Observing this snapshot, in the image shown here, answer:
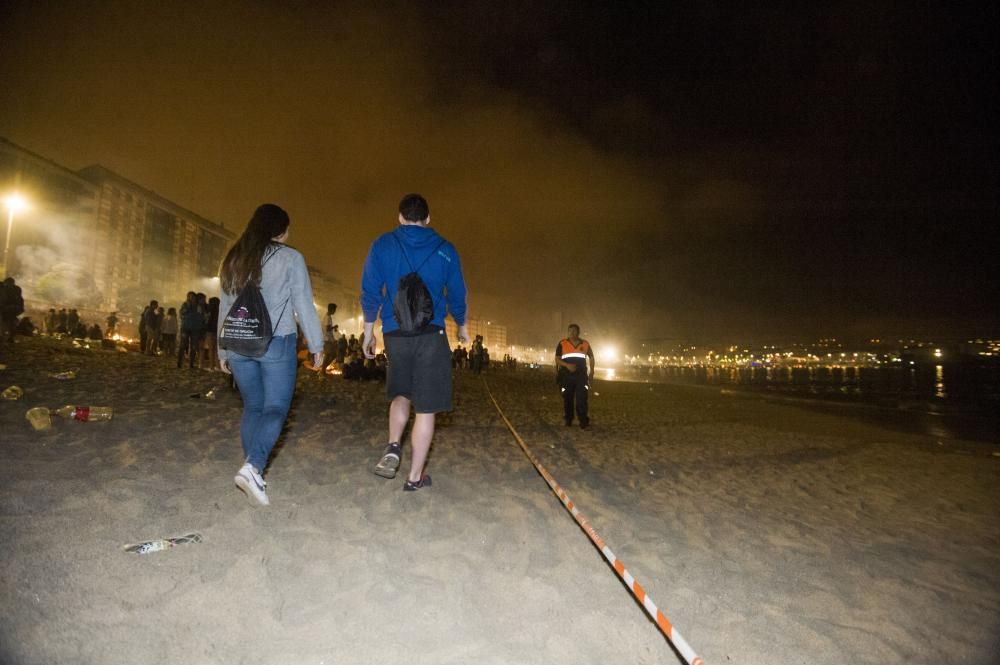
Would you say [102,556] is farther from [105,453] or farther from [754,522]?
[754,522]

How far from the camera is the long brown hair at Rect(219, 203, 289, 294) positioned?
2881 millimetres

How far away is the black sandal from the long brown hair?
5.85ft

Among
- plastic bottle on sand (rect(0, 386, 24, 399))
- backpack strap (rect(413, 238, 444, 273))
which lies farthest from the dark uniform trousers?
plastic bottle on sand (rect(0, 386, 24, 399))

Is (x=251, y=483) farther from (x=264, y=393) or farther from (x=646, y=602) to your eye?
(x=646, y=602)

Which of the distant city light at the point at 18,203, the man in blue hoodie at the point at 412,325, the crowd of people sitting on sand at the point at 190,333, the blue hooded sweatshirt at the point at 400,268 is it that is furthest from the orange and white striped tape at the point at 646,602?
the distant city light at the point at 18,203

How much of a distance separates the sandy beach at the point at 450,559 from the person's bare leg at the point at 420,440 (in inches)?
7.9

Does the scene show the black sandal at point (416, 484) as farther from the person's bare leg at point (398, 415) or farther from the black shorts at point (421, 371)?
the black shorts at point (421, 371)

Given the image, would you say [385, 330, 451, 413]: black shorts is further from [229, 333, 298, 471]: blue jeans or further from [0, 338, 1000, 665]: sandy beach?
[0, 338, 1000, 665]: sandy beach

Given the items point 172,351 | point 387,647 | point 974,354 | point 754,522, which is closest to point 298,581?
point 387,647

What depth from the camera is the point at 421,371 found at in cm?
327

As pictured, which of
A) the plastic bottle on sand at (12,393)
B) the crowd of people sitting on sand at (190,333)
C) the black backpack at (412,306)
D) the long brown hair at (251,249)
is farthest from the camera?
the crowd of people sitting on sand at (190,333)

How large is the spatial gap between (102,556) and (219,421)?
10.5ft

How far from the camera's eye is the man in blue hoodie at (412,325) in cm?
328

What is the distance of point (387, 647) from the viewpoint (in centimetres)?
184
